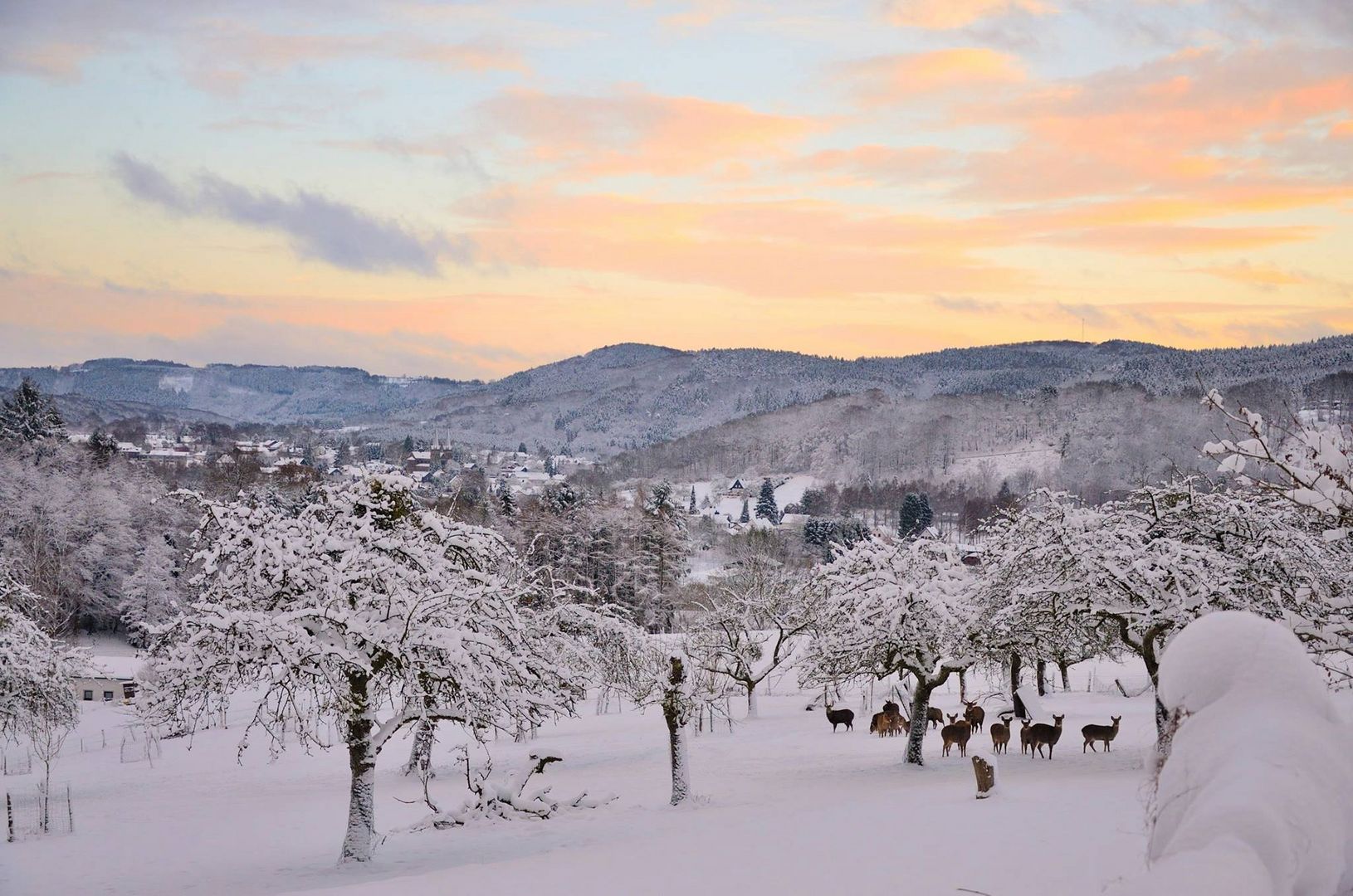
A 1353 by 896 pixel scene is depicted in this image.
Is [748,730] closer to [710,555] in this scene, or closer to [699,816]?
[699,816]

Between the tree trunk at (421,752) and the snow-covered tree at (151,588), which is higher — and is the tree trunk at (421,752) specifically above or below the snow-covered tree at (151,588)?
below

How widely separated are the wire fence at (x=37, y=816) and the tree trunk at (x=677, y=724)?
12140 mm

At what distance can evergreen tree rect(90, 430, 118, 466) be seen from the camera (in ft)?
240

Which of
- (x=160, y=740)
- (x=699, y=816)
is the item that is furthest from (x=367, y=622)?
(x=160, y=740)

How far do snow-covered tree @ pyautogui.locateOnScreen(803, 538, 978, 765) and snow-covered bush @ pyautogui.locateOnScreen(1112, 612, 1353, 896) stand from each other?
17859mm

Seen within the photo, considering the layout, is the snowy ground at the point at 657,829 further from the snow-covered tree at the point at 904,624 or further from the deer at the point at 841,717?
the snow-covered tree at the point at 904,624

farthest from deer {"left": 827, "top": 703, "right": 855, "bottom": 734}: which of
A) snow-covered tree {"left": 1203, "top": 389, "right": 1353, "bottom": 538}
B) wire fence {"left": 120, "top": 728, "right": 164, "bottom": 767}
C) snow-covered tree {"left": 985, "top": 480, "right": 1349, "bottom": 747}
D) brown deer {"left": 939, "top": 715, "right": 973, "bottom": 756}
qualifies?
snow-covered tree {"left": 1203, "top": 389, "right": 1353, "bottom": 538}

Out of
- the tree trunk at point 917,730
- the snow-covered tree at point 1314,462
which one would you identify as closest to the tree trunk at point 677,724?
the tree trunk at point 917,730

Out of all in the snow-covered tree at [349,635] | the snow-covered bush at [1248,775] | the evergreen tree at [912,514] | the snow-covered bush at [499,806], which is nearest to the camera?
the snow-covered bush at [1248,775]

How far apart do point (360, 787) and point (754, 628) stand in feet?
125

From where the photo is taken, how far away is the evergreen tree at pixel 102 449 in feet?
240

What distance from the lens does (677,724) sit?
19688 mm

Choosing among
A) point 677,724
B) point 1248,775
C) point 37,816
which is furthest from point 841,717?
point 1248,775

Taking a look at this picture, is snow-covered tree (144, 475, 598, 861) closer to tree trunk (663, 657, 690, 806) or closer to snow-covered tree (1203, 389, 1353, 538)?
tree trunk (663, 657, 690, 806)
